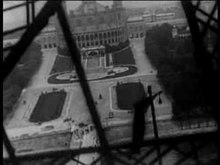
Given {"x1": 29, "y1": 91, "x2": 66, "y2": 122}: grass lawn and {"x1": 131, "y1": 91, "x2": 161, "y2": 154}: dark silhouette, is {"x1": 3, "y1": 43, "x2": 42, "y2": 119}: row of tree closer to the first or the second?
{"x1": 29, "y1": 91, "x2": 66, "y2": 122}: grass lawn

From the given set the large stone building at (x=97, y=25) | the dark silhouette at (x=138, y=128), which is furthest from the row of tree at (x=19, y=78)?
the dark silhouette at (x=138, y=128)

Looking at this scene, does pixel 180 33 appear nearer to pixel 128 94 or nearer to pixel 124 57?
pixel 124 57

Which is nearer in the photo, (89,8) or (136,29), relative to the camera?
(89,8)

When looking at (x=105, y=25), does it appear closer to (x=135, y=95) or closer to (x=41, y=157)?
(x=135, y=95)

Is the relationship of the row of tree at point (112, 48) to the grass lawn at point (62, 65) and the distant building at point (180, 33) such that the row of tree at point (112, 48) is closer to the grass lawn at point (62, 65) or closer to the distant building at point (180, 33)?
the grass lawn at point (62, 65)

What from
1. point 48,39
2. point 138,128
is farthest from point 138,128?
point 48,39

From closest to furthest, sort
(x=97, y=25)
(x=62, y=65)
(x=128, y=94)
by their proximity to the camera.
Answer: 1. (x=128, y=94)
2. (x=62, y=65)
3. (x=97, y=25)
